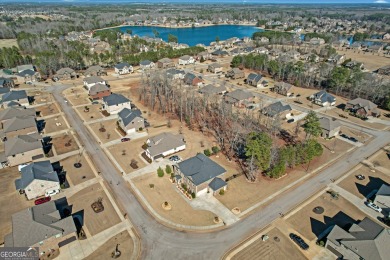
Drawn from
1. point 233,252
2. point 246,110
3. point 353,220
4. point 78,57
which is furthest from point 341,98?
point 78,57

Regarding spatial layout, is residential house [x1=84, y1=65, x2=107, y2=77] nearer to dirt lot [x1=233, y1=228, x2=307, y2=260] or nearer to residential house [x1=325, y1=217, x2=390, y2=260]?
dirt lot [x1=233, y1=228, x2=307, y2=260]

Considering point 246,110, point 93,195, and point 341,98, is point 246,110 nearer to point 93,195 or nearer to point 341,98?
point 341,98

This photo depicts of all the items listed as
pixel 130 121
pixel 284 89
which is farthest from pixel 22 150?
pixel 284 89

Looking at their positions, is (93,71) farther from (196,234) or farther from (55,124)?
(196,234)

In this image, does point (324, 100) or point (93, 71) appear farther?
point (93, 71)

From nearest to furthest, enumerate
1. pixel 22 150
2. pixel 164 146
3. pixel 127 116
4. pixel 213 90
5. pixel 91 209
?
pixel 91 209
pixel 22 150
pixel 164 146
pixel 127 116
pixel 213 90

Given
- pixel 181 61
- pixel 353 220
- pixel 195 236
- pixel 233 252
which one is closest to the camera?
pixel 233 252

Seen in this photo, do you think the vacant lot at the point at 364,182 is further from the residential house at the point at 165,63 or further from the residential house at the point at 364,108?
the residential house at the point at 165,63
